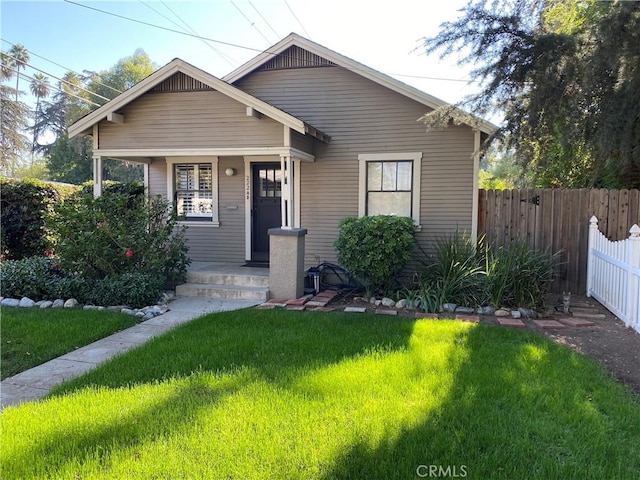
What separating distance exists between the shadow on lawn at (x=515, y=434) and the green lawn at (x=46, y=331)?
138 inches

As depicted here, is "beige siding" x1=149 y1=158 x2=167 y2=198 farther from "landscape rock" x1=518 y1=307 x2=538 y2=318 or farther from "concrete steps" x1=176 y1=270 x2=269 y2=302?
"landscape rock" x1=518 y1=307 x2=538 y2=318

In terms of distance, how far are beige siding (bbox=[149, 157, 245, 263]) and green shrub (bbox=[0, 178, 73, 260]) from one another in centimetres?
287

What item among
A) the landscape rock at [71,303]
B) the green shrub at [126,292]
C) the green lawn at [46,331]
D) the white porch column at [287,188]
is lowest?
the green lawn at [46,331]

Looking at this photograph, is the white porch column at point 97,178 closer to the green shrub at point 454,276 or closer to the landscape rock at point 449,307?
the green shrub at point 454,276

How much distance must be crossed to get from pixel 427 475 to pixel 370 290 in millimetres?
4869

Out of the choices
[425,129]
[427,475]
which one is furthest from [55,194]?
[427,475]

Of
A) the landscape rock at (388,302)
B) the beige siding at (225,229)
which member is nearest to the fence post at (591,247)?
the landscape rock at (388,302)

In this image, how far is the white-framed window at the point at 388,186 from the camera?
26.5 ft

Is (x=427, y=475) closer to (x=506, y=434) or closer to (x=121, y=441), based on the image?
(x=506, y=434)

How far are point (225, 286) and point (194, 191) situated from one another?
264 centimetres

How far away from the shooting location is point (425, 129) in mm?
7926

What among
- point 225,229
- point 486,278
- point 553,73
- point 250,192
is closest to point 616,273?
point 486,278

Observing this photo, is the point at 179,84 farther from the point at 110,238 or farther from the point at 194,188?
the point at 110,238

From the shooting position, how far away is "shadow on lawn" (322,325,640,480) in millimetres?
2371
